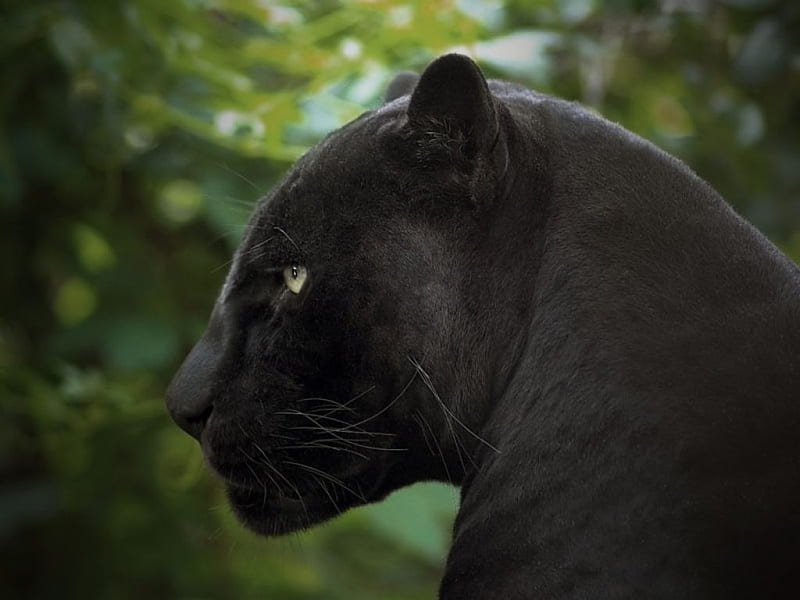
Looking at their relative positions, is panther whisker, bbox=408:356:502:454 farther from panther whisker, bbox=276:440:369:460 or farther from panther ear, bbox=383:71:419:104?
panther ear, bbox=383:71:419:104

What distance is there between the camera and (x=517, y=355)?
1.63 meters

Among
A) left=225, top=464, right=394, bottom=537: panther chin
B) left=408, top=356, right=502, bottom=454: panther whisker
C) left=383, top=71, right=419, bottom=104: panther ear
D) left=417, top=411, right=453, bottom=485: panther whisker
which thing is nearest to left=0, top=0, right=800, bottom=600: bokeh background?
left=383, top=71, right=419, bottom=104: panther ear

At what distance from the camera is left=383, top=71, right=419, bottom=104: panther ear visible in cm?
207

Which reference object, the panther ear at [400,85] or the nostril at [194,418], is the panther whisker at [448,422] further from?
the panther ear at [400,85]

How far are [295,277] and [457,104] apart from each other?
32cm

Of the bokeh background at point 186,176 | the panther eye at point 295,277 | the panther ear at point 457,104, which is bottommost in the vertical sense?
the bokeh background at point 186,176

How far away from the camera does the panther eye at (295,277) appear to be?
1.71 metres

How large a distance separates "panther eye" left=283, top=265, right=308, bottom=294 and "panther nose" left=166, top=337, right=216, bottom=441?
162 millimetres

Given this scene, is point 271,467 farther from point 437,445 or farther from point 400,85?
point 400,85

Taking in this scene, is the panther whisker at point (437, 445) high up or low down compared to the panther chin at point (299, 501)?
up

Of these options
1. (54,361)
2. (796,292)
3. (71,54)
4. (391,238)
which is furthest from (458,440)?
(54,361)

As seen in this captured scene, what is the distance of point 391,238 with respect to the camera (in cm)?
167

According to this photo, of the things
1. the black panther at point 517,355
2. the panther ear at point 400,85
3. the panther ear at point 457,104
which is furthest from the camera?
the panther ear at point 400,85

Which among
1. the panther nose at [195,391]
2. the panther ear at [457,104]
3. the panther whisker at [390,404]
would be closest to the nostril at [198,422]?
the panther nose at [195,391]
